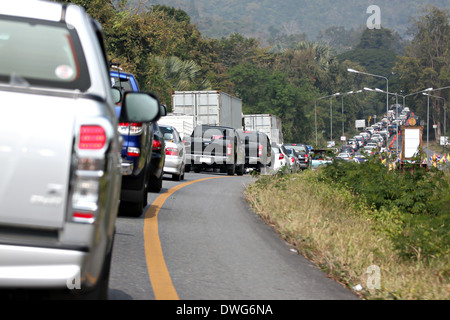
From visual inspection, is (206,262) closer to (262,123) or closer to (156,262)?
(156,262)

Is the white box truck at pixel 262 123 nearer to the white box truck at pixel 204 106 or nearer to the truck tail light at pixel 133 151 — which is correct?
the white box truck at pixel 204 106

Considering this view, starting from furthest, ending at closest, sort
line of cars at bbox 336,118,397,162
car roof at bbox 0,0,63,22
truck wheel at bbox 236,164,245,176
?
line of cars at bbox 336,118,397,162, truck wheel at bbox 236,164,245,176, car roof at bbox 0,0,63,22

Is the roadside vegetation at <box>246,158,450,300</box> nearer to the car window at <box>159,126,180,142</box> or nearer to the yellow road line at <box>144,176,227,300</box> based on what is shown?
the yellow road line at <box>144,176,227,300</box>

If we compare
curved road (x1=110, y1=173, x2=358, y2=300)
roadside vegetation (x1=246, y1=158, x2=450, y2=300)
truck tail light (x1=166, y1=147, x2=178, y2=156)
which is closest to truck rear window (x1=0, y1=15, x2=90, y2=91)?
curved road (x1=110, y1=173, x2=358, y2=300)

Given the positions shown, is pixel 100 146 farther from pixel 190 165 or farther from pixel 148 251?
pixel 190 165

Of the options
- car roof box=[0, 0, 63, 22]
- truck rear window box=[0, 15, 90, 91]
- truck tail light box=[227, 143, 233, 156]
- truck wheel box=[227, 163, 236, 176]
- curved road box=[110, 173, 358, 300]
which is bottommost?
curved road box=[110, 173, 358, 300]

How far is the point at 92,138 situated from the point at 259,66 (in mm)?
113344

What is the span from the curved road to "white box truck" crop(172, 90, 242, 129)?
22.6 m

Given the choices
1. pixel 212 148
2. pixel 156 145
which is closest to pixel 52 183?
pixel 156 145

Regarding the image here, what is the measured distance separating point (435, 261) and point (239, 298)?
323cm

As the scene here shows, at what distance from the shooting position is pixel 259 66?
A: 116 metres

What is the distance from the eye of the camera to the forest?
37.9m

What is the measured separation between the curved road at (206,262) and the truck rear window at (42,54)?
2.35 meters

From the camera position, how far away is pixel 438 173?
53.6 ft
